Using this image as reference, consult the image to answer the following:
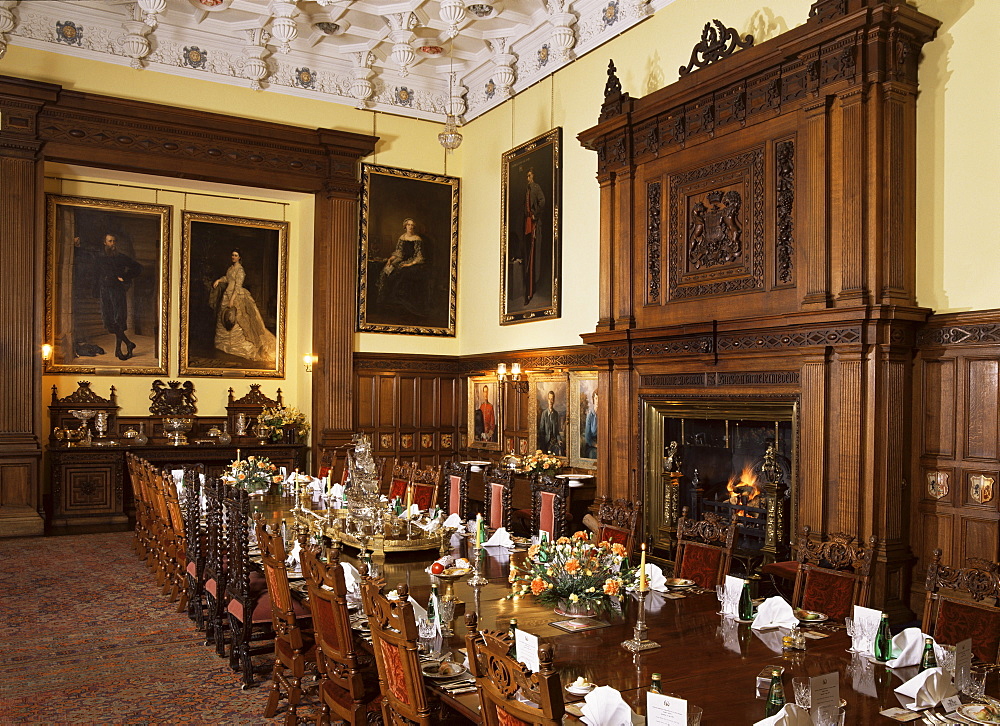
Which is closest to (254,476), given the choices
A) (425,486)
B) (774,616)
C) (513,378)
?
(425,486)

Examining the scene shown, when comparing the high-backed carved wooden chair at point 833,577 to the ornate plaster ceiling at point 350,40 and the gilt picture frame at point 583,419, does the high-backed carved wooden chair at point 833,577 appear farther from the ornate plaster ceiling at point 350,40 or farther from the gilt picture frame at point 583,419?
the ornate plaster ceiling at point 350,40

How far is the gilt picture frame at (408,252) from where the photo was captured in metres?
13.6

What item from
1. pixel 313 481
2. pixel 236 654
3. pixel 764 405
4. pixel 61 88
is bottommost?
pixel 236 654

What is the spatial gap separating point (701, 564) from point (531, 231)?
7551 mm

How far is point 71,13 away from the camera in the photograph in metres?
11.4

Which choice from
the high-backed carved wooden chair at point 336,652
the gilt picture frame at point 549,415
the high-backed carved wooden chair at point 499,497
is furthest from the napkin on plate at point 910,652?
the gilt picture frame at point 549,415

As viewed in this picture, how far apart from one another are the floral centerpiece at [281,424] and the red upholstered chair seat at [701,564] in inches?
356

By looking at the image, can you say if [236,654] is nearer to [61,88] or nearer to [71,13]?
[61,88]

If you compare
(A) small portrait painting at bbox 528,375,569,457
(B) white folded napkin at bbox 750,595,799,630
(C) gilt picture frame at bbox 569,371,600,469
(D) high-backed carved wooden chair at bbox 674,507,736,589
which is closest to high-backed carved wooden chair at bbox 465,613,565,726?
(B) white folded napkin at bbox 750,595,799,630

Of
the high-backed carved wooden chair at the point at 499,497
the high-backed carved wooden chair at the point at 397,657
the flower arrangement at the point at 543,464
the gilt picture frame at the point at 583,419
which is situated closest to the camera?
the high-backed carved wooden chair at the point at 397,657

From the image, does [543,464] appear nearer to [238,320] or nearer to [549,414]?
[549,414]

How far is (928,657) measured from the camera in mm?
3373

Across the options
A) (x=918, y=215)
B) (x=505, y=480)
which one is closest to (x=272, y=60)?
(x=505, y=480)

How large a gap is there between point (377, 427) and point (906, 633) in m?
10.7
